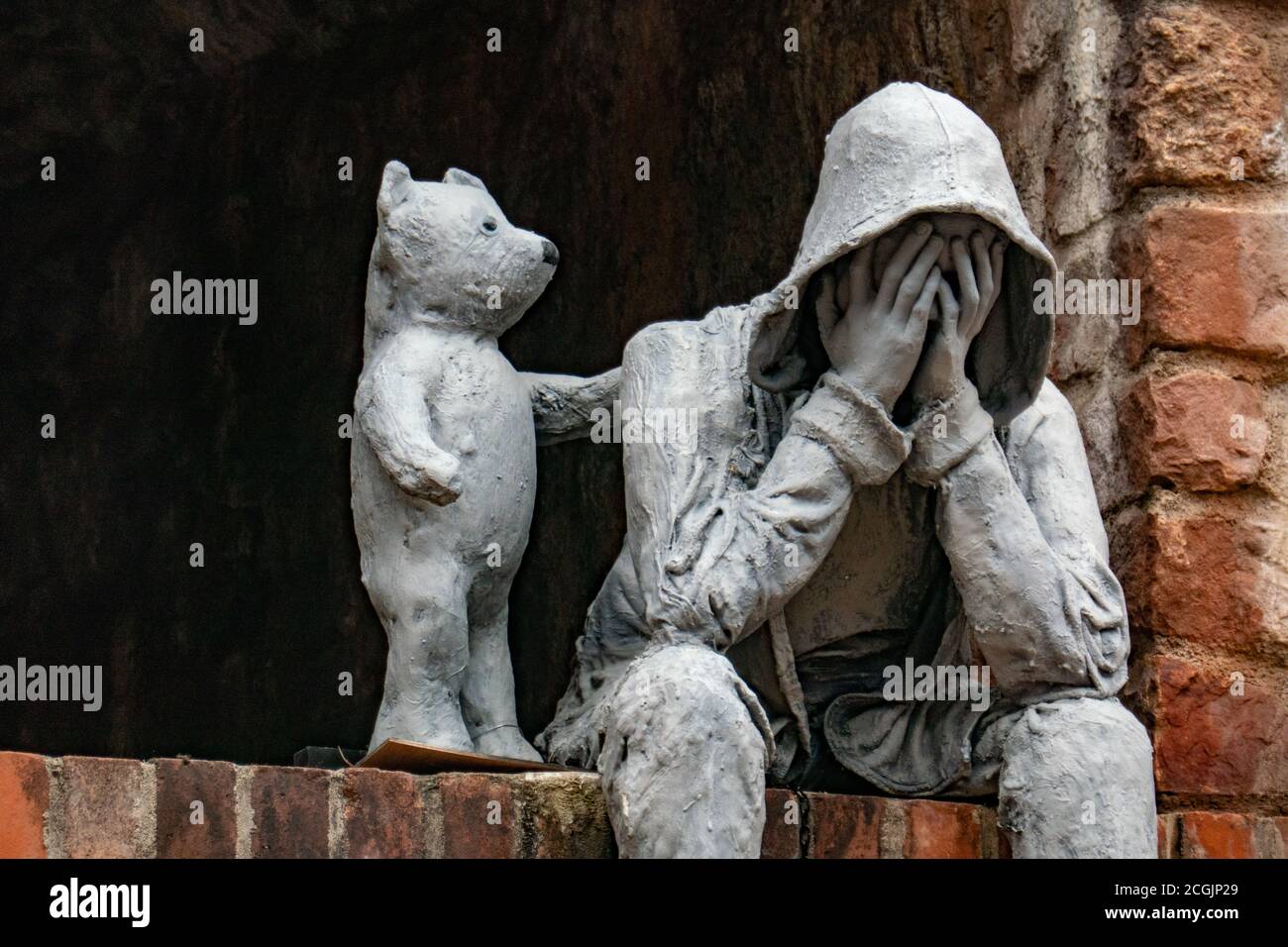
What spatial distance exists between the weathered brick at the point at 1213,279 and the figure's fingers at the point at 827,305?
26.5 inches

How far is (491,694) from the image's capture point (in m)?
3.24

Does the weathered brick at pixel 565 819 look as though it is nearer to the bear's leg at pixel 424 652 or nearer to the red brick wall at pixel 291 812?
the red brick wall at pixel 291 812

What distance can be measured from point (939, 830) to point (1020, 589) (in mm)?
301

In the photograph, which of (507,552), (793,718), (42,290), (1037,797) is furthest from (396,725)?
(42,290)

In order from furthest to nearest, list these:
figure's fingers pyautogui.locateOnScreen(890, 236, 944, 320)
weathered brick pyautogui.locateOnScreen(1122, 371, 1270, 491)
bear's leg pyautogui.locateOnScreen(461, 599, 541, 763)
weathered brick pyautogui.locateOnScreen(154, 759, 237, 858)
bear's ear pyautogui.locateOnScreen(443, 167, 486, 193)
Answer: weathered brick pyautogui.locateOnScreen(1122, 371, 1270, 491) < bear's ear pyautogui.locateOnScreen(443, 167, 486, 193) < bear's leg pyautogui.locateOnScreen(461, 599, 541, 763) < figure's fingers pyautogui.locateOnScreen(890, 236, 944, 320) < weathered brick pyautogui.locateOnScreen(154, 759, 237, 858)

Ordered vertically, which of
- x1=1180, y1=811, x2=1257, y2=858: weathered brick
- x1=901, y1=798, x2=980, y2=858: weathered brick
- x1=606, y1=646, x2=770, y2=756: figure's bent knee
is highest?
x1=606, y1=646, x2=770, y2=756: figure's bent knee

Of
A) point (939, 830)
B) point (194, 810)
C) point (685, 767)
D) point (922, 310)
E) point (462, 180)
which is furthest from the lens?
point (462, 180)

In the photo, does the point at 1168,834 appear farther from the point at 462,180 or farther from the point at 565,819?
the point at 462,180

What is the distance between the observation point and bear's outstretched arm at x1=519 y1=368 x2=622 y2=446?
133 inches

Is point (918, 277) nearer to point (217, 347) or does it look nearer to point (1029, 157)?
point (1029, 157)

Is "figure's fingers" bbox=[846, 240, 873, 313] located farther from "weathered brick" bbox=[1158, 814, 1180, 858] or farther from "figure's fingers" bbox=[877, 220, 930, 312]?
"weathered brick" bbox=[1158, 814, 1180, 858]

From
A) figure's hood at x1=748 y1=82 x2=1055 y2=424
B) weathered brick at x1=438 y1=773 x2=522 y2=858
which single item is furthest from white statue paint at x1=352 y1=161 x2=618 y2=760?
figure's hood at x1=748 y1=82 x2=1055 y2=424

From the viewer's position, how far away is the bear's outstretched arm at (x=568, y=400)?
3371 millimetres

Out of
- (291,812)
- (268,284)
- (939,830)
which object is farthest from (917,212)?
(268,284)
